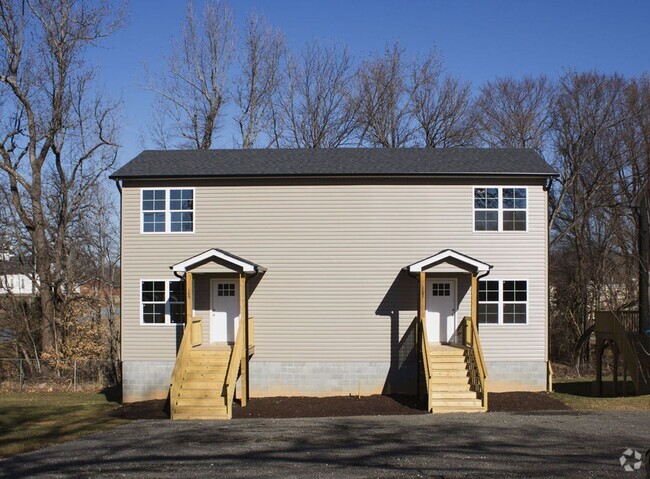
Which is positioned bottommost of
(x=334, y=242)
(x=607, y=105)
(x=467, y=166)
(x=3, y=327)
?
(x=3, y=327)

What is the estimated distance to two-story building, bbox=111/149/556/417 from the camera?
71.3 ft

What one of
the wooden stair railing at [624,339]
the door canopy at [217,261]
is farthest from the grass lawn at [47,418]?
the wooden stair railing at [624,339]

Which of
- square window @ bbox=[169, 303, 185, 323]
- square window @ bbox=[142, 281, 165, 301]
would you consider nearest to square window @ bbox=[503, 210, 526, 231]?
square window @ bbox=[169, 303, 185, 323]

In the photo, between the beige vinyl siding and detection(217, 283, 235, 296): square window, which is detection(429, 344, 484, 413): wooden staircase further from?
detection(217, 283, 235, 296): square window

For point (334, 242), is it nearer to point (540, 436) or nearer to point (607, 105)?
point (540, 436)

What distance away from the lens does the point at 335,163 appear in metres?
23.0

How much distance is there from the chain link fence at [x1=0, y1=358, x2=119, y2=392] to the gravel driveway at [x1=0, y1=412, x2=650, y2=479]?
10235mm

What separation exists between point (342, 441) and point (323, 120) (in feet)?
103

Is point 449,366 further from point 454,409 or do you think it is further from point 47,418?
point 47,418

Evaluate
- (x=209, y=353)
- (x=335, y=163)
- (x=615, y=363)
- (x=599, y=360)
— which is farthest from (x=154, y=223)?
(x=615, y=363)

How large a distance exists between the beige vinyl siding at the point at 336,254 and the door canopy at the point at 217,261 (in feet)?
5.41

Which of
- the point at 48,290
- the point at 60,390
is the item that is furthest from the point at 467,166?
the point at 48,290

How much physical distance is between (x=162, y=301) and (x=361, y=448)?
10664 millimetres

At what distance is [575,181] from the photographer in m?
38.0
